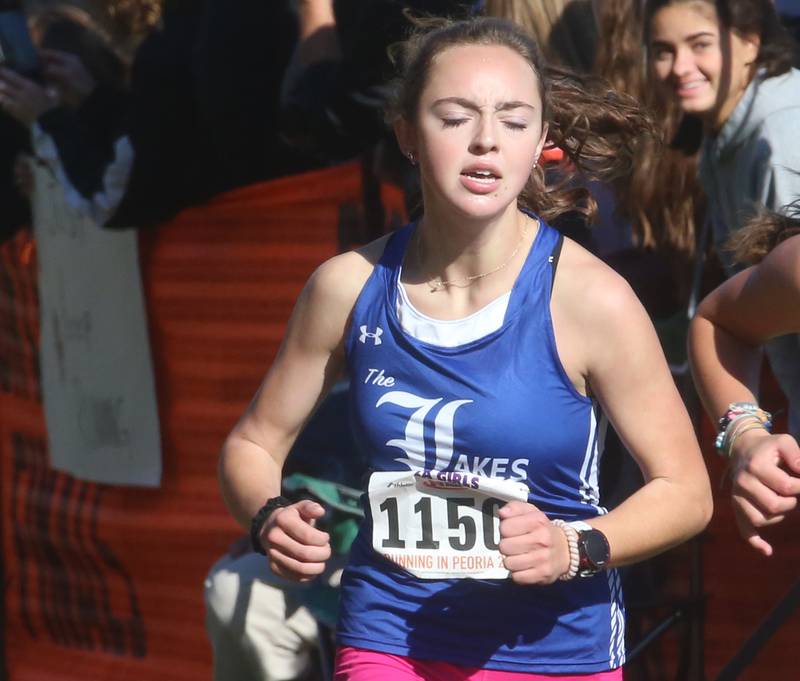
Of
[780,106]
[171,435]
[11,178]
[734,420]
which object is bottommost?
[171,435]

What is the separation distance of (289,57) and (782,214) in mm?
1787

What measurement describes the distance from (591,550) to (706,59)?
155 cm

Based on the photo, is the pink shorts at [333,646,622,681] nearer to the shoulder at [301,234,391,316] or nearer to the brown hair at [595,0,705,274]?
the shoulder at [301,234,391,316]

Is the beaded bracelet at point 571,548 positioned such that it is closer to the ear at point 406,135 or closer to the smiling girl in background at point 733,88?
the ear at point 406,135

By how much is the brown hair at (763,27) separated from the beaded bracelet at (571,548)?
4.90 feet

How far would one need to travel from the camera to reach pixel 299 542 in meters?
2.68

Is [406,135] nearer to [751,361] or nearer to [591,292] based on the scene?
[591,292]

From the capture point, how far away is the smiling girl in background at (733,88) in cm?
360

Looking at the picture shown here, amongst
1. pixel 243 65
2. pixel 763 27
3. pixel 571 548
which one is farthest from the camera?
pixel 243 65

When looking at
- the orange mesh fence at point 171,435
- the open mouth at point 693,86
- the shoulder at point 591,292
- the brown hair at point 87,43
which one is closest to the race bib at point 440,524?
the shoulder at point 591,292

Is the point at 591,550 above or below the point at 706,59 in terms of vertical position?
below

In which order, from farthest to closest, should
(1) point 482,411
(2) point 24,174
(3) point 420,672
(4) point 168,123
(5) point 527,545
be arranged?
1. (2) point 24,174
2. (4) point 168,123
3. (3) point 420,672
4. (1) point 482,411
5. (5) point 527,545

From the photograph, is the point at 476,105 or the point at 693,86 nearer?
the point at 476,105

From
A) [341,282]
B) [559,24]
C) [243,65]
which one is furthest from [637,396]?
[243,65]
